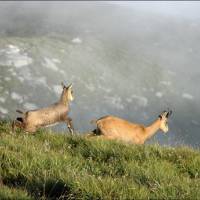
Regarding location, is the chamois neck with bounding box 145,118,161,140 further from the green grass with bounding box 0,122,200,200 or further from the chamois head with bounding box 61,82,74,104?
the green grass with bounding box 0,122,200,200

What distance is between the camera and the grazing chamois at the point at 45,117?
17469 millimetres

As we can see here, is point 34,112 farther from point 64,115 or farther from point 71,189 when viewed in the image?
point 71,189

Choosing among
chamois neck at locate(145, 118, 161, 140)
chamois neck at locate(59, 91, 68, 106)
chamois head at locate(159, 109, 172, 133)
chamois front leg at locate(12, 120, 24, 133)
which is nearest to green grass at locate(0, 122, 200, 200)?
chamois front leg at locate(12, 120, 24, 133)

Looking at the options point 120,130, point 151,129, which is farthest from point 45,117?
point 151,129

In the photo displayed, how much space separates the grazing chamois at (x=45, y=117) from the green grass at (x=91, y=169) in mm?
1840

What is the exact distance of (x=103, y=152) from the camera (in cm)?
1348

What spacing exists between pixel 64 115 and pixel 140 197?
10136mm

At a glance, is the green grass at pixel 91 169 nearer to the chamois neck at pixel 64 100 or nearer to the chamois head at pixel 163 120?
the chamois neck at pixel 64 100

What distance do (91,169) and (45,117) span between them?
22.1 ft

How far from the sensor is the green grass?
388 inches

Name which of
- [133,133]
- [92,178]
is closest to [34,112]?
[133,133]

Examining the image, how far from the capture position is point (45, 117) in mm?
18562

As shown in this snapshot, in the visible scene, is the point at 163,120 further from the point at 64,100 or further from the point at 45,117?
the point at 45,117

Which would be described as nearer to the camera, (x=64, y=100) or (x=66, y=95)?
(x=64, y=100)
